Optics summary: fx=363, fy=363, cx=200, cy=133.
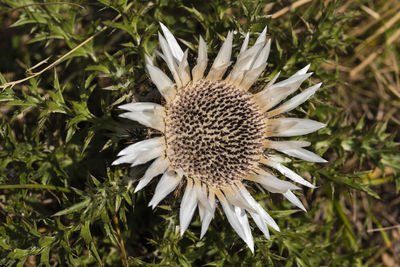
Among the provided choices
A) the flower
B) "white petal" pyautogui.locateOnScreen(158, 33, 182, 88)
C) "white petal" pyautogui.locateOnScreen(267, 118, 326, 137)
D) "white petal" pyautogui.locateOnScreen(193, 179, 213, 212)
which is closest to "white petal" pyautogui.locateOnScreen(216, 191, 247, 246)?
the flower

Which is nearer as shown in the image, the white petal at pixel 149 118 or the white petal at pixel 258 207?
the white petal at pixel 149 118

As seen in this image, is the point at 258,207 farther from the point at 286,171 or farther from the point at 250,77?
the point at 250,77

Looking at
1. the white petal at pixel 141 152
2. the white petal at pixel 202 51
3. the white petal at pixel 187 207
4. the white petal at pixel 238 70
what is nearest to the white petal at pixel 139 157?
the white petal at pixel 141 152

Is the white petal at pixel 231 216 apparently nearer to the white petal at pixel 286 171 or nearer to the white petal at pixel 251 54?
the white petal at pixel 286 171

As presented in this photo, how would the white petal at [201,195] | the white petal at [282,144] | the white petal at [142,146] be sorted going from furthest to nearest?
the white petal at [282,144] < the white petal at [201,195] < the white petal at [142,146]

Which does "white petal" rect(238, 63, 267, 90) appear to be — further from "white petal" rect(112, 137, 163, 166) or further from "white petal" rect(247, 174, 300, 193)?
"white petal" rect(112, 137, 163, 166)

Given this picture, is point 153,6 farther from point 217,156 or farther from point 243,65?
point 217,156

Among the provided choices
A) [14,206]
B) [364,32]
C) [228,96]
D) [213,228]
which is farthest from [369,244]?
[14,206]
